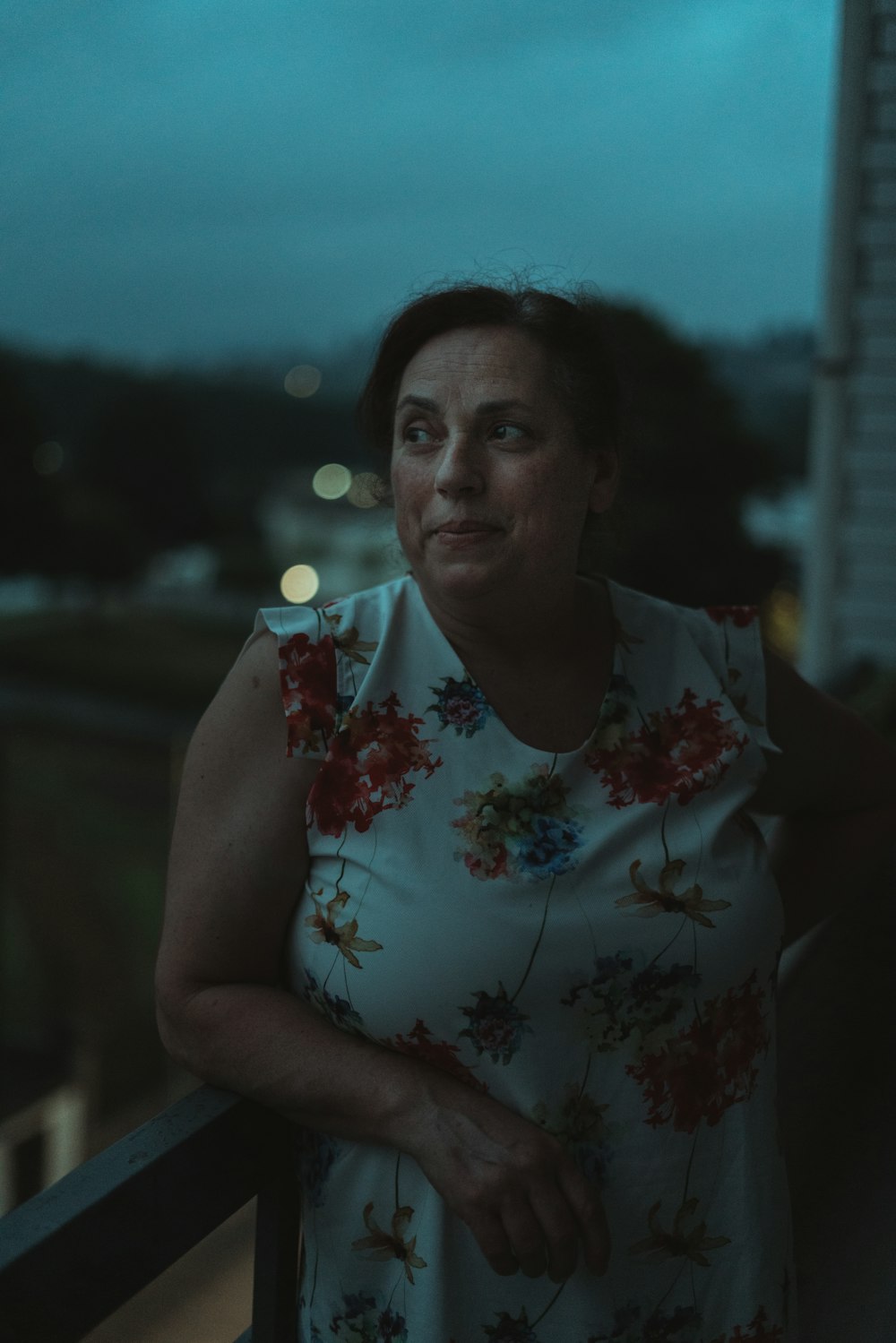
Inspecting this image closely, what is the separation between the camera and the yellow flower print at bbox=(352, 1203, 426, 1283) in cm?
92

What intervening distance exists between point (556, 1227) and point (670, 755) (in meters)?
0.43

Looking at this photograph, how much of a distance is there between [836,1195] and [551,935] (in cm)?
81

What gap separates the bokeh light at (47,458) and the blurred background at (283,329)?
0.05m

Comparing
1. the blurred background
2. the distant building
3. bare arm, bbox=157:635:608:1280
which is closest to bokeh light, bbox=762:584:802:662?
the blurred background

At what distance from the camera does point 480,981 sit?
0.89 metres

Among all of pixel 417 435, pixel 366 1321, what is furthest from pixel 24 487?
pixel 366 1321

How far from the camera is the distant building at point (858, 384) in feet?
9.27

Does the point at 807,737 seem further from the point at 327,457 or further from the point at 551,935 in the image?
the point at 327,457

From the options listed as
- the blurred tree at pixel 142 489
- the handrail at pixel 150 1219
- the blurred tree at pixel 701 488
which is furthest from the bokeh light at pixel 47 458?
the handrail at pixel 150 1219

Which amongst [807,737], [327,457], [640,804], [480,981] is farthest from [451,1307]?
[327,457]

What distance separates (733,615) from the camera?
4.06ft

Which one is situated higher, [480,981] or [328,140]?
[328,140]

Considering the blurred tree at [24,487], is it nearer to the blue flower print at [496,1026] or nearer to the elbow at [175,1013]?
the elbow at [175,1013]

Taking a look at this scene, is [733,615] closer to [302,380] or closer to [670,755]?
[670,755]
